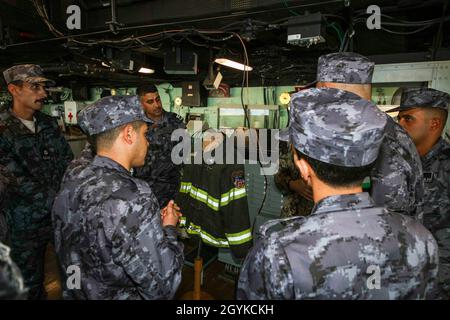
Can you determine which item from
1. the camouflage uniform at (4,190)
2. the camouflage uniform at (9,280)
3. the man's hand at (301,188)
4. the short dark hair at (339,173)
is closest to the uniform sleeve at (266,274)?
the short dark hair at (339,173)

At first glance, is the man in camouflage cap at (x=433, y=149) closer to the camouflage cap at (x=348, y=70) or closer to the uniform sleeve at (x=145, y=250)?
the camouflage cap at (x=348, y=70)

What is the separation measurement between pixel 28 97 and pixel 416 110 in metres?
2.88

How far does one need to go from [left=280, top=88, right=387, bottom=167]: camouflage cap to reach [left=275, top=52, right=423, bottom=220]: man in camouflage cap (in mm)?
601

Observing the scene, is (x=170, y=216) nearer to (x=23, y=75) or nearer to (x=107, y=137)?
(x=107, y=137)

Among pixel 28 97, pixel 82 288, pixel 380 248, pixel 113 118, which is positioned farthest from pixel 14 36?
pixel 380 248

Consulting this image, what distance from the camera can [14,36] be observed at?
8.75 ft

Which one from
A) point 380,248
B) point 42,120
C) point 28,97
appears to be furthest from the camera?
point 42,120

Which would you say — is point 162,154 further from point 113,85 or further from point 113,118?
point 113,85

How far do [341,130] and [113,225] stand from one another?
91cm

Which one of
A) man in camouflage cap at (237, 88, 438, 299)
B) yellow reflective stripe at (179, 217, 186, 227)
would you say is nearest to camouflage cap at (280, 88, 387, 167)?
man in camouflage cap at (237, 88, 438, 299)

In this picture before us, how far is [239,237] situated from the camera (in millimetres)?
2355

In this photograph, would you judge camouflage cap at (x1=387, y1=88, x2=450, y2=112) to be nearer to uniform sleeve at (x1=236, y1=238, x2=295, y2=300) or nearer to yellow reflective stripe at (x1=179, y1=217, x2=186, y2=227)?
uniform sleeve at (x1=236, y1=238, x2=295, y2=300)

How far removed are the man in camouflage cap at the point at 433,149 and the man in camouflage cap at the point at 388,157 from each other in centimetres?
53

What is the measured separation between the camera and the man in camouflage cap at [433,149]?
1.80 m
